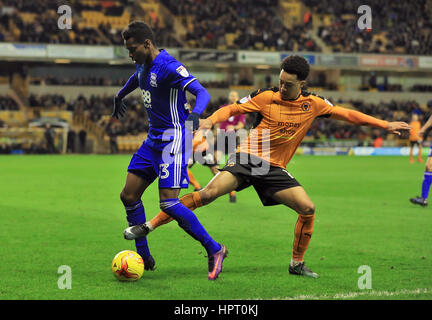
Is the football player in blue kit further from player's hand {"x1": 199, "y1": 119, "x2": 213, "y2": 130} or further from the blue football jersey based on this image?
player's hand {"x1": 199, "y1": 119, "x2": 213, "y2": 130}

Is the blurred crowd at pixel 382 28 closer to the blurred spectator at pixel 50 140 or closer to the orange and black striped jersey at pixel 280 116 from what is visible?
the blurred spectator at pixel 50 140

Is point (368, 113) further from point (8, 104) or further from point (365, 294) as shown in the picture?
point (365, 294)

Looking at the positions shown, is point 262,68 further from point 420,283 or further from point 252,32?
point 420,283

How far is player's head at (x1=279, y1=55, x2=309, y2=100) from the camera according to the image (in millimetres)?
A: 5965

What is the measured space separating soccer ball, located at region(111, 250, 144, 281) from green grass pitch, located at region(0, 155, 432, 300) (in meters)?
0.10

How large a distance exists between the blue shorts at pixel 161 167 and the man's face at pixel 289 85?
119 centimetres

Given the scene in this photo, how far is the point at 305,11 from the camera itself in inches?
1897

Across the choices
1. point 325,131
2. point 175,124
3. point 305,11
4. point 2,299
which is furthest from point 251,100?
point 305,11

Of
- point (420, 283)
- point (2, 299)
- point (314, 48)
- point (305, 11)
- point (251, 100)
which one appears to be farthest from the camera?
point (305, 11)

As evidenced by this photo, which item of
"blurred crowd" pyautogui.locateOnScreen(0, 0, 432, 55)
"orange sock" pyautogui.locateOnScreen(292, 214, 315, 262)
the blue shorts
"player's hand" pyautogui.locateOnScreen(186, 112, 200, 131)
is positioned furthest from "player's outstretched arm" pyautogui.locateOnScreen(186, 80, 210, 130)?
"blurred crowd" pyautogui.locateOnScreen(0, 0, 432, 55)

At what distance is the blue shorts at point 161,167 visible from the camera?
575 cm

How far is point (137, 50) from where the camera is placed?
5.70 metres

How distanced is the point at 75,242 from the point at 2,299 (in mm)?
2951

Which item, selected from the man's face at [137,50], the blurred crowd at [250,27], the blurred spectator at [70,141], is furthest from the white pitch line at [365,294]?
the blurred crowd at [250,27]
